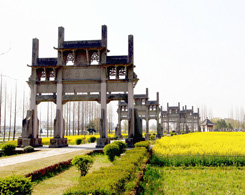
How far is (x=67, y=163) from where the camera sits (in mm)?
11039

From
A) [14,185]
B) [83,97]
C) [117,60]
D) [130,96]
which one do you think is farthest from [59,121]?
[14,185]

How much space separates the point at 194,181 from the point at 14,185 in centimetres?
618

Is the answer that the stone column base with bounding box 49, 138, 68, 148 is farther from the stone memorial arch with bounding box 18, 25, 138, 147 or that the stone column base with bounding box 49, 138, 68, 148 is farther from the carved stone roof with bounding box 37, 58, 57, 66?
the carved stone roof with bounding box 37, 58, 57, 66

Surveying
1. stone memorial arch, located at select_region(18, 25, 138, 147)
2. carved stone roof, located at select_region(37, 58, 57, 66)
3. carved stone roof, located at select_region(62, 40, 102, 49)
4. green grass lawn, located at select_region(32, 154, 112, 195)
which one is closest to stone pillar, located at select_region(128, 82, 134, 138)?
stone memorial arch, located at select_region(18, 25, 138, 147)

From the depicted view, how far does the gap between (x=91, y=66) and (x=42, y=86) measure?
187 inches

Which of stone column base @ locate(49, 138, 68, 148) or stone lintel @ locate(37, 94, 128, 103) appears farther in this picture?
stone lintel @ locate(37, 94, 128, 103)

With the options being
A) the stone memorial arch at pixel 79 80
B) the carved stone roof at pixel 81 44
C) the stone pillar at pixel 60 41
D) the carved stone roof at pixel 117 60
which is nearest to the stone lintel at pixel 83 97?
the stone memorial arch at pixel 79 80

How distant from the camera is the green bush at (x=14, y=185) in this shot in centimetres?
Result: 437

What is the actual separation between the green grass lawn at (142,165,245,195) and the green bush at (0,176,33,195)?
11.3 feet

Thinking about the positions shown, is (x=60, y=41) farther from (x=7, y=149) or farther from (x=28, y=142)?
(x=7, y=149)

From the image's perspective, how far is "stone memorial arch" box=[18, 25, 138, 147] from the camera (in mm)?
19844

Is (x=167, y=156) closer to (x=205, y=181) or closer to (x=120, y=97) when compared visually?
(x=205, y=181)

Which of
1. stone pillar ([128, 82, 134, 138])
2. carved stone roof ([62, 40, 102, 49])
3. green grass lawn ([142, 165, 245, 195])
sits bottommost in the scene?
green grass lawn ([142, 165, 245, 195])

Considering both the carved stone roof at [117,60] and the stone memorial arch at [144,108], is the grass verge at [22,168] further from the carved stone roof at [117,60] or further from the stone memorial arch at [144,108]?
the stone memorial arch at [144,108]
